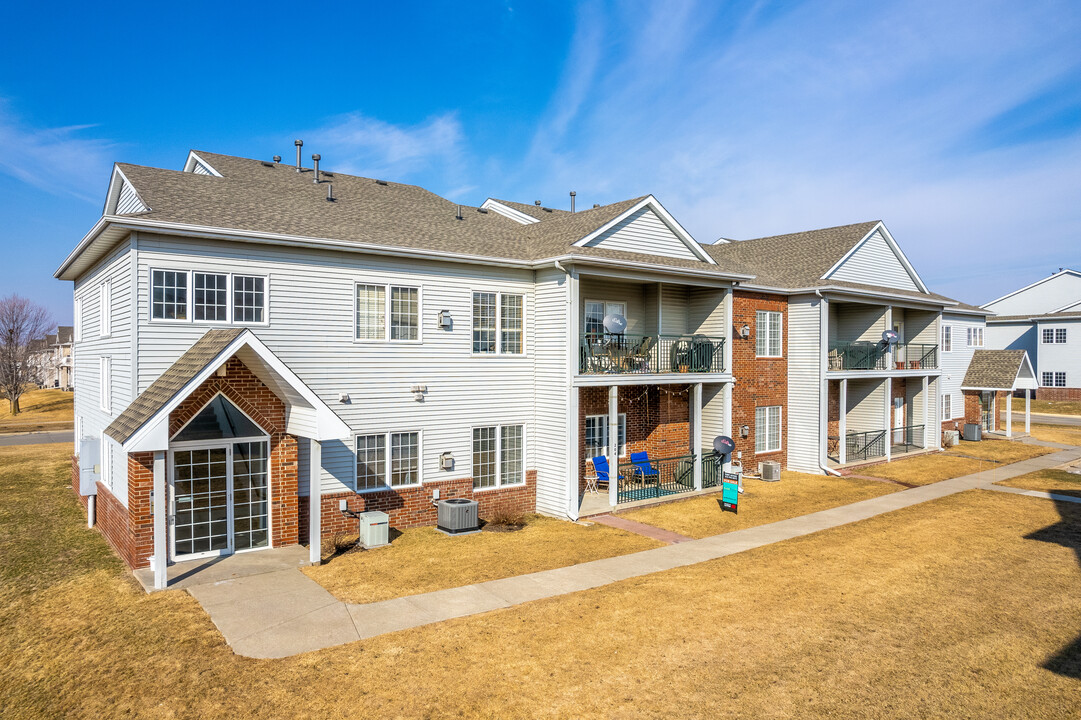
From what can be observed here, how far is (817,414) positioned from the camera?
2364cm

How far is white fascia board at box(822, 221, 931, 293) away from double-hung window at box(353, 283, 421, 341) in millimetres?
16086

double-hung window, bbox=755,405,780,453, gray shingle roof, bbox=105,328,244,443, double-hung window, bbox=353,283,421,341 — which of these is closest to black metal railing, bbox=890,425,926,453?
double-hung window, bbox=755,405,780,453

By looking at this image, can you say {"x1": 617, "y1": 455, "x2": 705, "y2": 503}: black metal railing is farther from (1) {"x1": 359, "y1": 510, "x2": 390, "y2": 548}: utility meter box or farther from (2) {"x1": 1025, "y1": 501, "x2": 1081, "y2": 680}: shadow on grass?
(2) {"x1": 1025, "y1": 501, "x2": 1081, "y2": 680}: shadow on grass

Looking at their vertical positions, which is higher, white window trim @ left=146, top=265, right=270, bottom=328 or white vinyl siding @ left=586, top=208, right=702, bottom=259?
white vinyl siding @ left=586, top=208, right=702, bottom=259

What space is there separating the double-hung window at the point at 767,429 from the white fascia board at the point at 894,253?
213 inches

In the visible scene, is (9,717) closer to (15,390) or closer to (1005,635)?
(1005,635)

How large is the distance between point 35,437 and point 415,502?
98.5ft

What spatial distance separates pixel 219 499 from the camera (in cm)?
1247

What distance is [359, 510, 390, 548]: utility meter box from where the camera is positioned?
1366 cm

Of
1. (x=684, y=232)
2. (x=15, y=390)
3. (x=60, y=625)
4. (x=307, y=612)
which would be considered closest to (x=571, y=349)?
(x=684, y=232)

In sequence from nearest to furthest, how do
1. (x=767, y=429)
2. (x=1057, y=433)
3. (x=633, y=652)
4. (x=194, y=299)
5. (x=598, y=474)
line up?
(x=633, y=652), (x=194, y=299), (x=598, y=474), (x=767, y=429), (x=1057, y=433)

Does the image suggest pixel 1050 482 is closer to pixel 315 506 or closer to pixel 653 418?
pixel 653 418

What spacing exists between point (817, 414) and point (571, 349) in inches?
467

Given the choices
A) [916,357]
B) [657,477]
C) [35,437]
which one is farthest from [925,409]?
[35,437]
